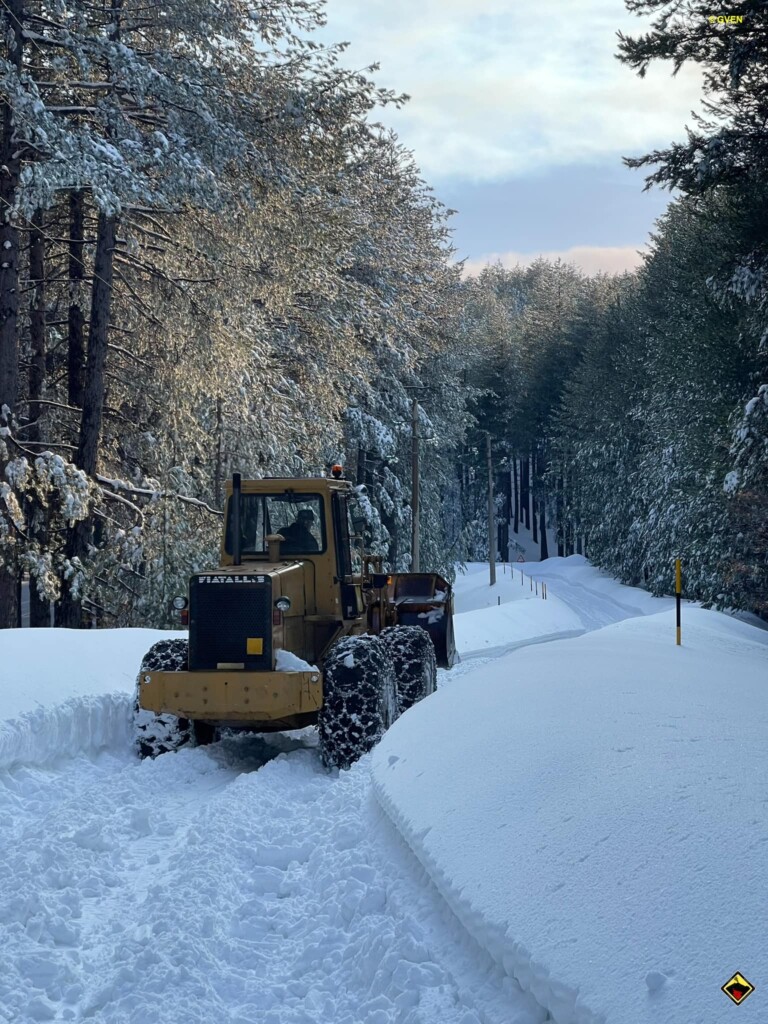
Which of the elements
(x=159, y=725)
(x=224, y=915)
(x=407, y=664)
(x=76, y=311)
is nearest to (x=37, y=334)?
(x=76, y=311)

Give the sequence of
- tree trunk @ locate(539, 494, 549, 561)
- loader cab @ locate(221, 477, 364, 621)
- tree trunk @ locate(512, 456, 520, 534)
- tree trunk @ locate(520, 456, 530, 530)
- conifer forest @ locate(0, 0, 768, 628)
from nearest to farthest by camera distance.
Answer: loader cab @ locate(221, 477, 364, 621)
conifer forest @ locate(0, 0, 768, 628)
tree trunk @ locate(539, 494, 549, 561)
tree trunk @ locate(520, 456, 530, 530)
tree trunk @ locate(512, 456, 520, 534)

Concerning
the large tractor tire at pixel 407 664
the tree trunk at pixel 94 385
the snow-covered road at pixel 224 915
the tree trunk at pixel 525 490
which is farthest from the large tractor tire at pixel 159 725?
the tree trunk at pixel 525 490

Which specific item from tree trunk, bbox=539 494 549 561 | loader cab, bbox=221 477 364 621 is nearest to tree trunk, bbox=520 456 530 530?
tree trunk, bbox=539 494 549 561

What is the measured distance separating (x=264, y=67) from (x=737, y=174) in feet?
27.9

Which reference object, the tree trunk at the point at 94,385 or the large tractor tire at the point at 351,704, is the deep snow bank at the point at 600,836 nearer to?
the large tractor tire at the point at 351,704

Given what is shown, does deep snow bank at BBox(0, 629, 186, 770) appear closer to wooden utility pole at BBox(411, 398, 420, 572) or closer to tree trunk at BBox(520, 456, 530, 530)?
wooden utility pole at BBox(411, 398, 420, 572)

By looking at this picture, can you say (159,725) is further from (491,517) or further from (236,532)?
(491,517)

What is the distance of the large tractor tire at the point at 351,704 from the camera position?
Answer: 886 centimetres

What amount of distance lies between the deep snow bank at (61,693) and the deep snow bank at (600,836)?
2.88 m

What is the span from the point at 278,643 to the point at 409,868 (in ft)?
12.7

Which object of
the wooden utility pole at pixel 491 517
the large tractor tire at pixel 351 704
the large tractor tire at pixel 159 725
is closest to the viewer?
the large tractor tire at pixel 351 704

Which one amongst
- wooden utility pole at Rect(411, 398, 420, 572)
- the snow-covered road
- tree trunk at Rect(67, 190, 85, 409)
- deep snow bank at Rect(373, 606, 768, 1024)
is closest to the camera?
deep snow bank at Rect(373, 606, 768, 1024)

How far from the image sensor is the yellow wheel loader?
29.1ft

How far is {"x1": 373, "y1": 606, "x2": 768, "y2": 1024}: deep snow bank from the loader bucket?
534 centimetres
